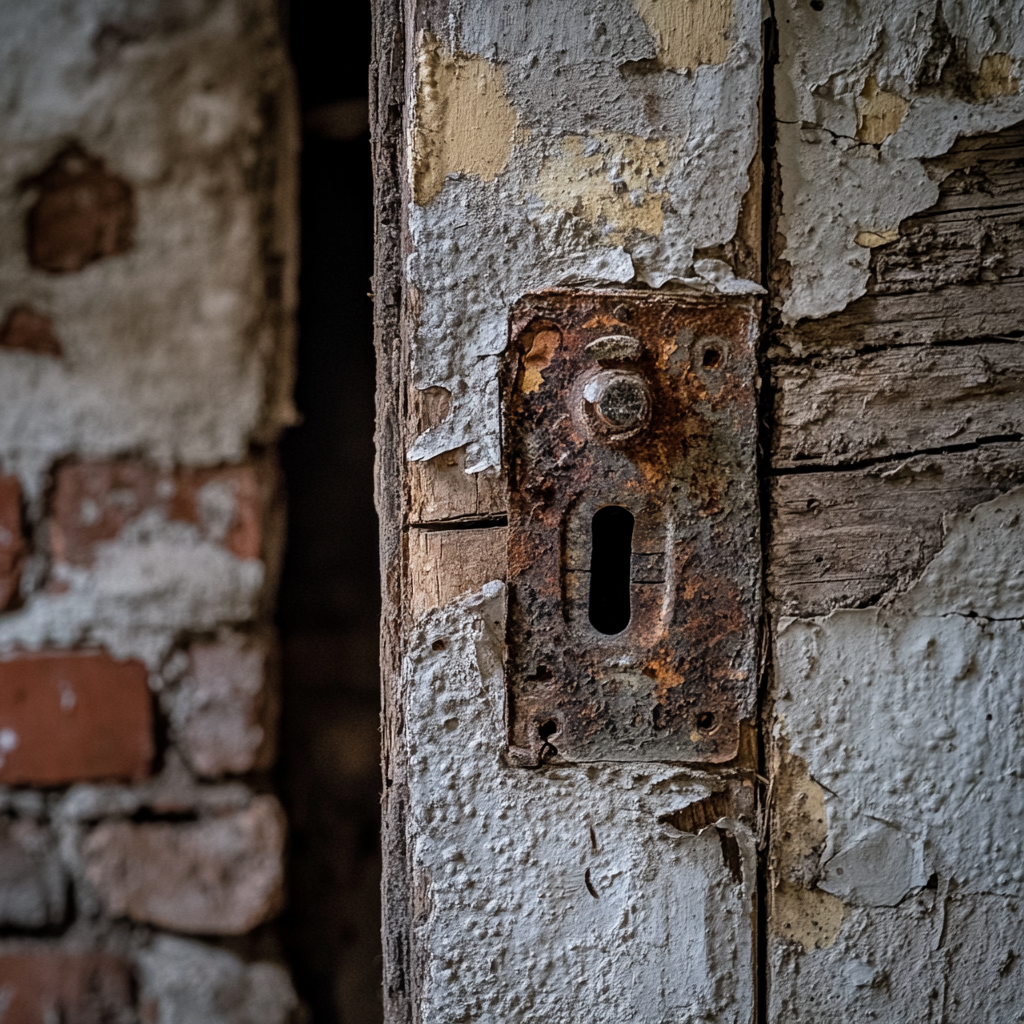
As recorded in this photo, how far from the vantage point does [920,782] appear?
1.14ft

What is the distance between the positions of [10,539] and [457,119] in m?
0.58

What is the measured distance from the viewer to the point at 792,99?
1.09 feet

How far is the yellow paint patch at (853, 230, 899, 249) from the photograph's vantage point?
0.34 metres

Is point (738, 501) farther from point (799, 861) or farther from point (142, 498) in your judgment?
point (142, 498)

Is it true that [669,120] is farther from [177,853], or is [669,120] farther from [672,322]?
[177,853]

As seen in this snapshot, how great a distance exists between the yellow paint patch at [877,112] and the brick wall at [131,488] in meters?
0.53

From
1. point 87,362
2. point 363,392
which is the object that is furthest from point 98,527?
point 363,392

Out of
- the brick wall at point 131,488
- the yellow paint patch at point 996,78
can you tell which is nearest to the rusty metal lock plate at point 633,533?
the yellow paint patch at point 996,78

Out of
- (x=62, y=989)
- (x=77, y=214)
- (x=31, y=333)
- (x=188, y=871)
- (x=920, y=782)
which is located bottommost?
(x=62, y=989)

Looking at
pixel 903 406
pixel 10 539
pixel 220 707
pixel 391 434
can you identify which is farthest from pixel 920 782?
pixel 10 539

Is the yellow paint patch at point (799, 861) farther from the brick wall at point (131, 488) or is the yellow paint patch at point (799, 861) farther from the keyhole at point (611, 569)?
the brick wall at point (131, 488)

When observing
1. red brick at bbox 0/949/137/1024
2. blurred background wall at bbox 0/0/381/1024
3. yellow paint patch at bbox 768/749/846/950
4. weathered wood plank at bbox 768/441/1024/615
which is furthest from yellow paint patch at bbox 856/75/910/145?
red brick at bbox 0/949/137/1024

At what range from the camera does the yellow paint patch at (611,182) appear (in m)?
0.33

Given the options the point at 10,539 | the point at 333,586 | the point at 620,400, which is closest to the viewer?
the point at 620,400
